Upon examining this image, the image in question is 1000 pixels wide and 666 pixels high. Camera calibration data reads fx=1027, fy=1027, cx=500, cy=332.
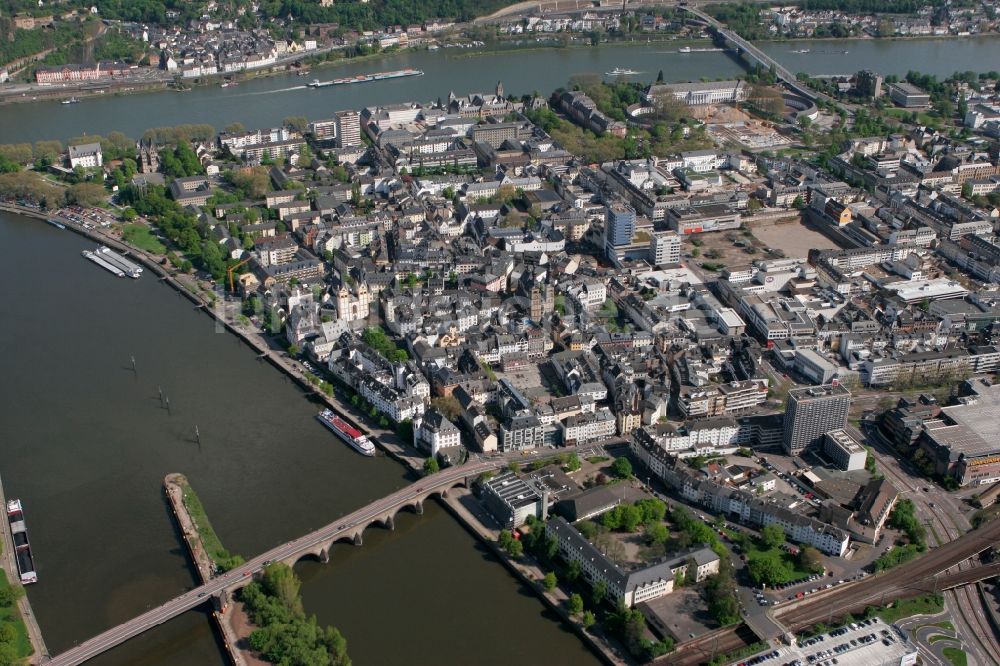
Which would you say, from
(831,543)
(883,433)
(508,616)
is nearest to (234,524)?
(508,616)

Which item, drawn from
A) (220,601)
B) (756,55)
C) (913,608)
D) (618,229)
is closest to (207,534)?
(220,601)

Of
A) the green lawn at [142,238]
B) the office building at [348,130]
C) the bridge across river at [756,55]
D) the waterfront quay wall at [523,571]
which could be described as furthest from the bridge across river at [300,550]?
the bridge across river at [756,55]

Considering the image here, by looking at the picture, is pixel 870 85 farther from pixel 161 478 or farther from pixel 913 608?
pixel 161 478

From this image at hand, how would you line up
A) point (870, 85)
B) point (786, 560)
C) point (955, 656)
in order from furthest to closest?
point (870, 85)
point (786, 560)
point (955, 656)

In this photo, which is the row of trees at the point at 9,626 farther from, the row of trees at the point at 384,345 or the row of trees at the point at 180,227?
the row of trees at the point at 180,227

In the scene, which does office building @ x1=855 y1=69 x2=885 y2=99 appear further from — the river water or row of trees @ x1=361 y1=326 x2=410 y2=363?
the river water

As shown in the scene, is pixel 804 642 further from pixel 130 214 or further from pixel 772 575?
pixel 130 214

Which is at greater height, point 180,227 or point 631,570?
point 180,227
